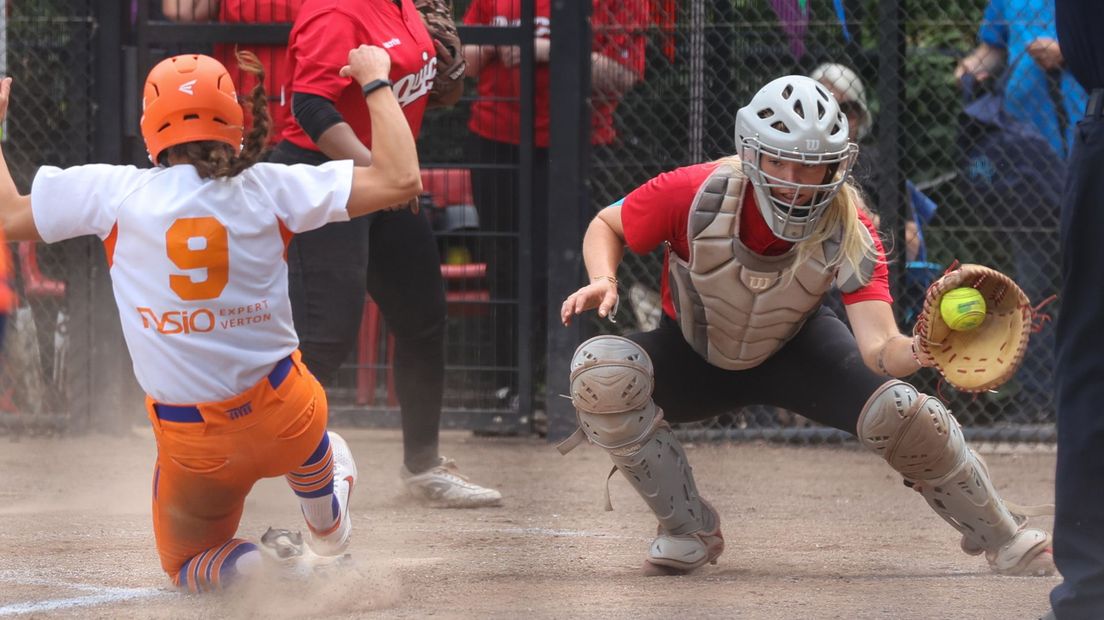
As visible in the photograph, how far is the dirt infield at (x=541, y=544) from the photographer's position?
3.47m

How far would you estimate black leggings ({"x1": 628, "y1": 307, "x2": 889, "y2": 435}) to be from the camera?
3975 mm

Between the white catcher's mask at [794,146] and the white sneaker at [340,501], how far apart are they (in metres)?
1.25

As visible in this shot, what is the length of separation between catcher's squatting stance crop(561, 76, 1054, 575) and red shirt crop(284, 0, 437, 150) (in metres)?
0.99

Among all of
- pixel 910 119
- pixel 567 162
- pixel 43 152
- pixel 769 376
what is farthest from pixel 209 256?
pixel 910 119

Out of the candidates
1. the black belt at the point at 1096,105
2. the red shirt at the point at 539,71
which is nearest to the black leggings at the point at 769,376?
the black belt at the point at 1096,105

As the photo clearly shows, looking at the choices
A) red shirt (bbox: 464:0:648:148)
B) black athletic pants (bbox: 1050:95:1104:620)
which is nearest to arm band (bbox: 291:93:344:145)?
red shirt (bbox: 464:0:648:148)

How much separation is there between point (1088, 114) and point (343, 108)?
2501mm

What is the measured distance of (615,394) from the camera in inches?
152

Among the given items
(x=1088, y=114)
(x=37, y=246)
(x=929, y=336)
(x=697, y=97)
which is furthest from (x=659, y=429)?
(x=37, y=246)

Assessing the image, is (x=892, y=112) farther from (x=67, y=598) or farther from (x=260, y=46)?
(x=67, y=598)

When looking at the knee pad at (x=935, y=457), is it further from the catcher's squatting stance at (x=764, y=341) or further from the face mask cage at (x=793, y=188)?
the face mask cage at (x=793, y=188)

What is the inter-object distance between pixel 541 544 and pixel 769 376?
90 cm

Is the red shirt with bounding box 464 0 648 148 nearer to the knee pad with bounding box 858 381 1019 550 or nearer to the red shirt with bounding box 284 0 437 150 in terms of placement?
the red shirt with bounding box 284 0 437 150

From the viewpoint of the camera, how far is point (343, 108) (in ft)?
15.4
